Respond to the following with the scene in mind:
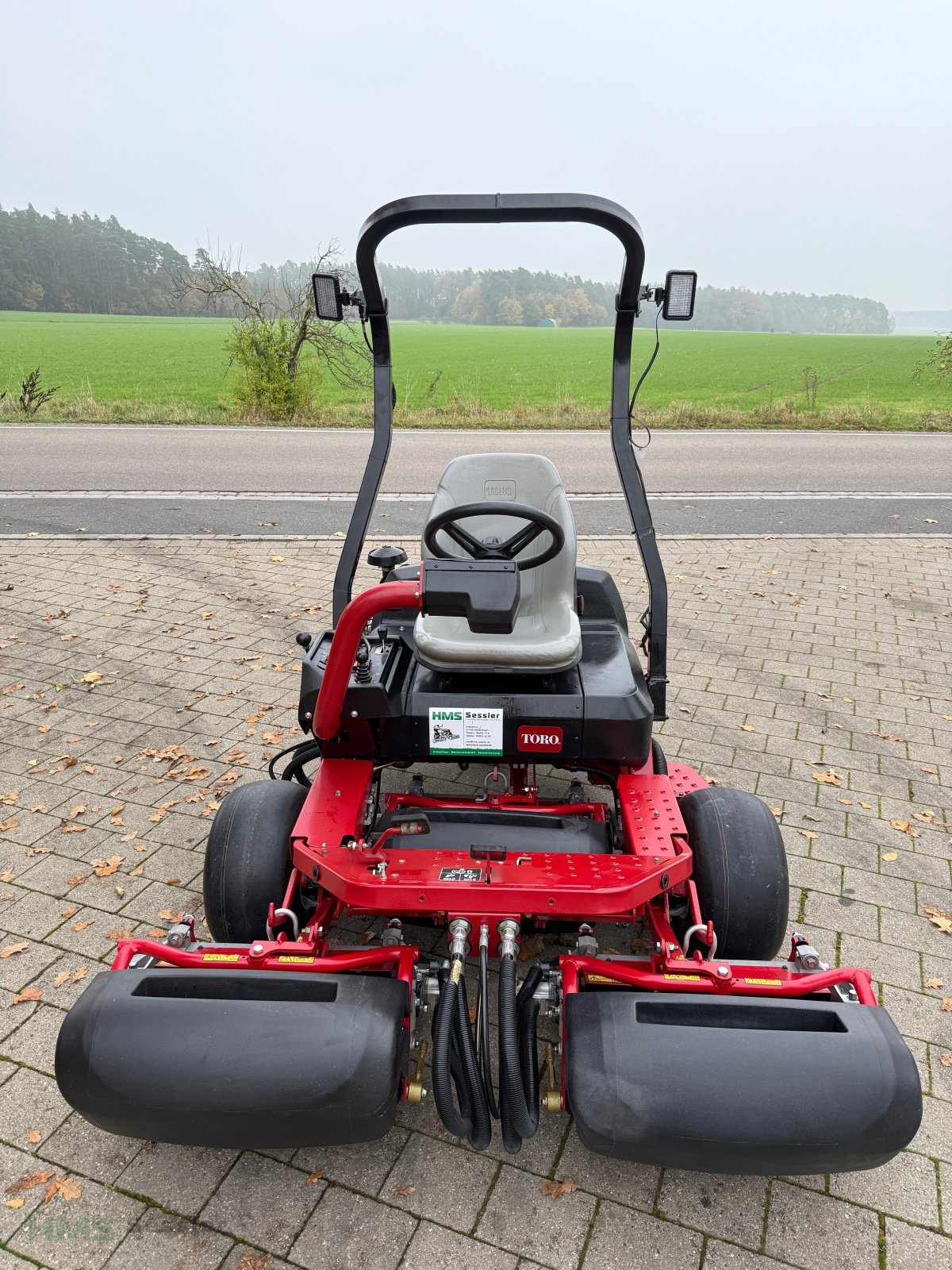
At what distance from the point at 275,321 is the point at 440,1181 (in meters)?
14.4

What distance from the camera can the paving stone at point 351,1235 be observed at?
205 centimetres

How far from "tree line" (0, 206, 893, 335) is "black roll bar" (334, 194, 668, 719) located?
105cm

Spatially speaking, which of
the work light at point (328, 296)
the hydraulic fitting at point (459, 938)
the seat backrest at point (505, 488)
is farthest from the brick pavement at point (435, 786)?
the work light at point (328, 296)

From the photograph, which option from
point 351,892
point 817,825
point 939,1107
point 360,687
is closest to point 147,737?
point 360,687

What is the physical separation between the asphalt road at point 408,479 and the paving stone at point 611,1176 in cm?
649

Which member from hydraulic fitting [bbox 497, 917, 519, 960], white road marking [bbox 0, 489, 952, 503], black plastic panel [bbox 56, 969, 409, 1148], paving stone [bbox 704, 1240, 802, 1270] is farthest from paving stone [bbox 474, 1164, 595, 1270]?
white road marking [bbox 0, 489, 952, 503]

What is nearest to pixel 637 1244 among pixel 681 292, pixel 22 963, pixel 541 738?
pixel 541 738

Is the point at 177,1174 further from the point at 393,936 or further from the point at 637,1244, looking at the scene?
the point at 637,1244

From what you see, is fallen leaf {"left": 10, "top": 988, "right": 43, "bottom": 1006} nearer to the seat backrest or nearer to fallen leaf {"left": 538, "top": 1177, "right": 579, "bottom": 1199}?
fallen leaf {"left": 538, "top": 1177, "right": 579, "bottom": 1199}

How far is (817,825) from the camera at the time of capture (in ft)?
12.3

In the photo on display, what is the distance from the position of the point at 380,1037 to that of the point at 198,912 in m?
1.43

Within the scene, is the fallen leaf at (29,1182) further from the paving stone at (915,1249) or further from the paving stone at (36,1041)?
the paving stone at (915,1249)

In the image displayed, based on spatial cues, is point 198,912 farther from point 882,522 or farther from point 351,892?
point 882,522

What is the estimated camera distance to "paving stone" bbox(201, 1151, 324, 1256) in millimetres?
2115
